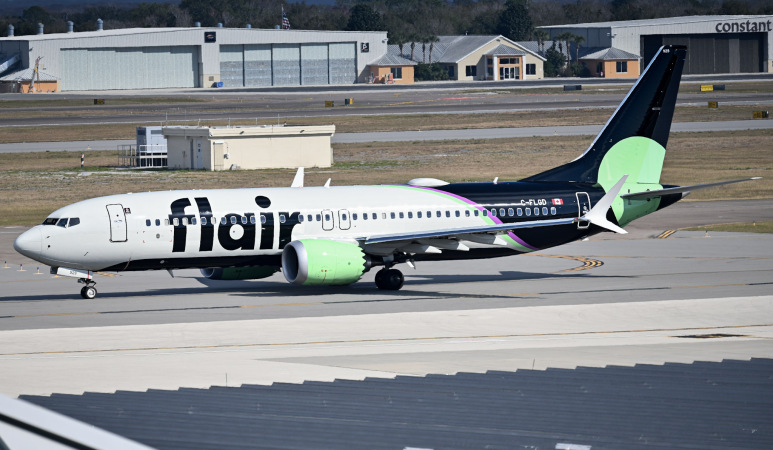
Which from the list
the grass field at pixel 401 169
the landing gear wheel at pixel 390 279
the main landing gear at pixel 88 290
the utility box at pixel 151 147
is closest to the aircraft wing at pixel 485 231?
the landing gear wheel at pixel 390 279

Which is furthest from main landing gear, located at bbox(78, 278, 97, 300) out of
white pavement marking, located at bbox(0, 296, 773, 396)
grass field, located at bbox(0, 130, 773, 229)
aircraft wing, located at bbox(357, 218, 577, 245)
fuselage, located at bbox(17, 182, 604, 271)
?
grass field, located at bbox(0, 130, 773, 229)

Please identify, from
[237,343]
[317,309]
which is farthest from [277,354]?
[317,309]

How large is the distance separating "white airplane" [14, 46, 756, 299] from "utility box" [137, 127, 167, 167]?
50.7 m

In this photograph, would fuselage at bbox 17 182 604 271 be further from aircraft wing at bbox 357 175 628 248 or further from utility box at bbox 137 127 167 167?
utility box at bbox 137 127 167 167

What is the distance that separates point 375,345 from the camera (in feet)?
102

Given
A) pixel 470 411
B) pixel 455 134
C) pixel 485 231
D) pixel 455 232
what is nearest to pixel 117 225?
pixel 455 232

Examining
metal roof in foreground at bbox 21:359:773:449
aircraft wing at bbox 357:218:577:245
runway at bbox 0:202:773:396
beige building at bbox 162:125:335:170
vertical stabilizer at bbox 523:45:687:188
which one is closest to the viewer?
metal roof in foreground at bbox 21:359:773:449

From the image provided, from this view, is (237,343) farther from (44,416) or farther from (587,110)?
(587,110)

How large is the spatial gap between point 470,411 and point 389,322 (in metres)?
17.3

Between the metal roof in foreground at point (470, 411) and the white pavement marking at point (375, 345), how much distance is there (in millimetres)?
7160

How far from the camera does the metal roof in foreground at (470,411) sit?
1514 cm

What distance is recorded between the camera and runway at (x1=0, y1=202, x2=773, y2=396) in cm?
2828

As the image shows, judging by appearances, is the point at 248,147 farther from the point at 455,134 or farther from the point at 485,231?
the point at 485,231

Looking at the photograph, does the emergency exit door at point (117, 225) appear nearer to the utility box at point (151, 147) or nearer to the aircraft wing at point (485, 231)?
the aircraft wing at point (485, 231)
